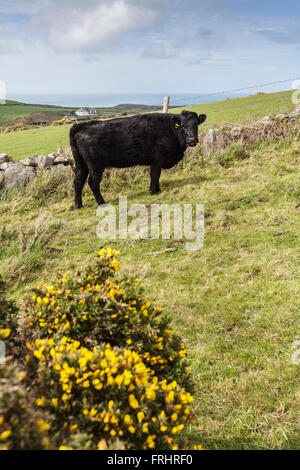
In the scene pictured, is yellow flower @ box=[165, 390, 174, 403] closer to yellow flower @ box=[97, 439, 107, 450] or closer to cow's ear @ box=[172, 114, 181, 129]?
yellow flower @ box=[97, 439, 107, 450]

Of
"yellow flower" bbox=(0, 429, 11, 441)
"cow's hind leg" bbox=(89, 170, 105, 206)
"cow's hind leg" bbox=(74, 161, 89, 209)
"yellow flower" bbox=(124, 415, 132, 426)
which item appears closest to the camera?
"yellow flower" bbox=(0, 429, 11, 441)

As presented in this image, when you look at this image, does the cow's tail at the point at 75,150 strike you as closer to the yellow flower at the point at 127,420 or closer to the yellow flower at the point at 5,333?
the yellow flower at the point at 5,333

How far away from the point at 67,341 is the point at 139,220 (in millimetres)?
6160

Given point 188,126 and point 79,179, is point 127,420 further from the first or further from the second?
point 79,179

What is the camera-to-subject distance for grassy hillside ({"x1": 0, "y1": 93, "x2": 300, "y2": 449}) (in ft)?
10.9

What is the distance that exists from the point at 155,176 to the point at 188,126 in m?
1.78

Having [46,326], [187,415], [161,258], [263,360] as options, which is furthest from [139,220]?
[187,415]

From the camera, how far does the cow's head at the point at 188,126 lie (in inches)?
357

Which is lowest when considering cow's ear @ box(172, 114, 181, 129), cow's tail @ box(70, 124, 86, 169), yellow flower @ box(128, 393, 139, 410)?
yellow flower @ box(128, 393, 139, 410)

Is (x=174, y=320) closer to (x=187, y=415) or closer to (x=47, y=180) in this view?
(x=187, y=415)

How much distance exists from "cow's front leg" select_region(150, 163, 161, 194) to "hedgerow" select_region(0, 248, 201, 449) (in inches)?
285

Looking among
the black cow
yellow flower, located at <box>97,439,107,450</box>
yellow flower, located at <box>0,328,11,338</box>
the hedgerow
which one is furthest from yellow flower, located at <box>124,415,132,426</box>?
the black cow

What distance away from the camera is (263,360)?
3.83m

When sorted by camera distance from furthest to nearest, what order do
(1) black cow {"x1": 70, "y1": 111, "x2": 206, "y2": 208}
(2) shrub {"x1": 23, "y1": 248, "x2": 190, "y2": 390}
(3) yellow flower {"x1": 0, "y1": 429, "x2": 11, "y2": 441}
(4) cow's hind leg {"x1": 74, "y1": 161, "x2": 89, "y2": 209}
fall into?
(4) cow's hind leg {"x1": 74, "y1": 161, "x2": 89, "y2": 209} < (1) black cow {"x1": 70, "y1": 111, "x2": 206, "y2": 208} < (2) shrub {"x1": 23, "y1": 248, "x2": 190, "y2": 390} < (3) yellow flower {"x1": 0, "y1": 429, "x2": 11, "y2": 441}
